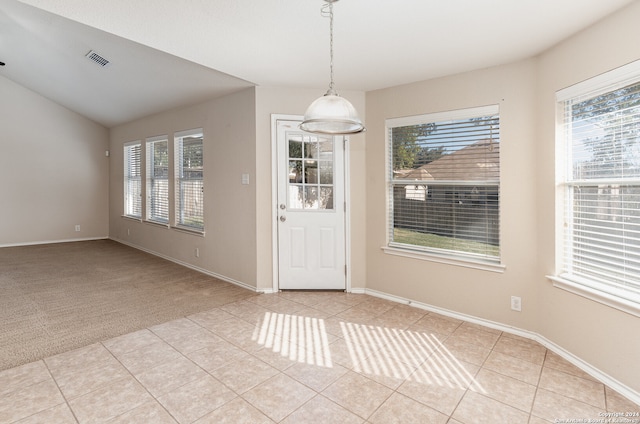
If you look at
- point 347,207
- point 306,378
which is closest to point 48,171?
point 347,207

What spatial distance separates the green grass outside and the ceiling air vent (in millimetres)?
4165

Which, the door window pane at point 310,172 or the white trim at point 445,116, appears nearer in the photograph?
the white trim at point 445,116

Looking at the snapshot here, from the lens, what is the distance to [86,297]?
390 centimetres

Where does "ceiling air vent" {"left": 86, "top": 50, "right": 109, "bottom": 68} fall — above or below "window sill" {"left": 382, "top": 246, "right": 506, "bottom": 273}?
above

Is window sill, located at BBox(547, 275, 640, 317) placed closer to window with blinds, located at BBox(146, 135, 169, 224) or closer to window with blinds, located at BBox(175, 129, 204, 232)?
window with blinds, located at BBox(175, 129, 204, 232)

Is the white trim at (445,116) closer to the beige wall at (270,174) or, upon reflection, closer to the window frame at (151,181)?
the beige wall at (270,174)

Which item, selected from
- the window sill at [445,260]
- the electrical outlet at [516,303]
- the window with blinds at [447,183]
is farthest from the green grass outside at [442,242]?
the electrical outlet at [516,303]

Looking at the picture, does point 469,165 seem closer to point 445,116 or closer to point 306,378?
point 445,116

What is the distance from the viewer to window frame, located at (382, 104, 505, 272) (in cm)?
313

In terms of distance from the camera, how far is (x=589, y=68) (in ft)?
7.75

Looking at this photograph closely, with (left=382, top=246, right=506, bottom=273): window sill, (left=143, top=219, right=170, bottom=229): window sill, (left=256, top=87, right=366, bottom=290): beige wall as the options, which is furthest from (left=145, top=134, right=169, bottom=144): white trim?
(left=382, top=246, right=506, bottom=273): window sill

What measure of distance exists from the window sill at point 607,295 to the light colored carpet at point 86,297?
3.10 metres

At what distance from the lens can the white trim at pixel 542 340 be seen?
2133 mm

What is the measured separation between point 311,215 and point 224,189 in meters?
1.30
